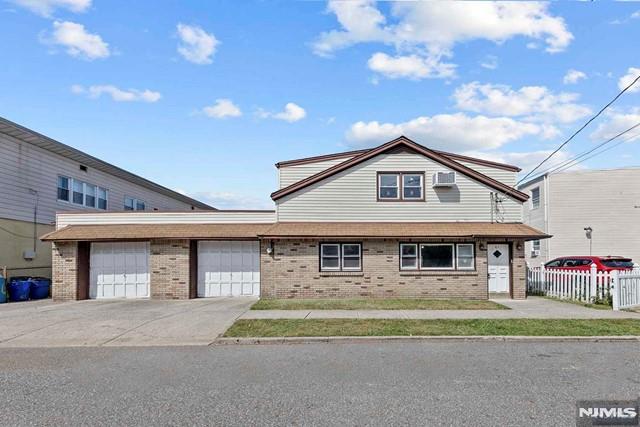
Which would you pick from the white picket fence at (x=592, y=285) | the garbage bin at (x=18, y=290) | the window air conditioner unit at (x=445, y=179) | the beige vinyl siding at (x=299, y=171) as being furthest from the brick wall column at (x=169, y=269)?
the white picket fence at (x=592, y=285)

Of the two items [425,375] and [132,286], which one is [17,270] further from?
[425,375]

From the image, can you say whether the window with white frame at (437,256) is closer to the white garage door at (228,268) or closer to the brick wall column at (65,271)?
the white garage door at (228,268)

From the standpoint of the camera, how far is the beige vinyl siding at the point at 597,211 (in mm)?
27906

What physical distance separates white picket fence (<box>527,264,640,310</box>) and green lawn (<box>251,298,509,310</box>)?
312 cm

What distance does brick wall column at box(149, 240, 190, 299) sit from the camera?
17.9 m

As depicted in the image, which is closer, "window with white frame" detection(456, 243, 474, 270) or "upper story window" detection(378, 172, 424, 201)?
"window with white frame" detection(456, 243, 474, 270)

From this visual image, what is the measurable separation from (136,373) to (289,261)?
10311 millimetres

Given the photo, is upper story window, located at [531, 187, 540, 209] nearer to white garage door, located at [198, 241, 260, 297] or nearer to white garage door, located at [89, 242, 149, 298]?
white garage door, located at [198, 241, 260, 297]

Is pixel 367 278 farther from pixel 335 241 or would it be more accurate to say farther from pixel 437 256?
pixel 437 256

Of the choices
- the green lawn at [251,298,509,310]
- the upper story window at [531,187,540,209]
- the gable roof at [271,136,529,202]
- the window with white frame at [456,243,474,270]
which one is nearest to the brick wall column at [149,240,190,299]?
the green lawn at [251,298,509,310]

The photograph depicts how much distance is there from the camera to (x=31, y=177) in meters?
20.7

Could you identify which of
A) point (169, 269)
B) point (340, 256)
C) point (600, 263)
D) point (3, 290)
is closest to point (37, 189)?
point (3, 290)

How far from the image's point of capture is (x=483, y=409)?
217 inches
